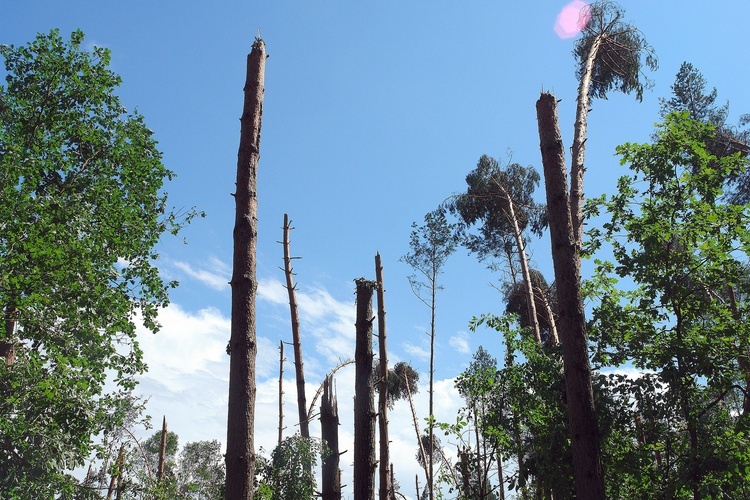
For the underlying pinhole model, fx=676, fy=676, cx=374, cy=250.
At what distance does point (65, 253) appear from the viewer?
11367 millimetres

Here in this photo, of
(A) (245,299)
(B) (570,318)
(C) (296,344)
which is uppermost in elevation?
(C) (296,344)

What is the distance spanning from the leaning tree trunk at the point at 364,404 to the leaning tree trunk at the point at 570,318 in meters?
3.58

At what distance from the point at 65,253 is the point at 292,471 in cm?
583

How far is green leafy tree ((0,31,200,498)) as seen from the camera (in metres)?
11.2

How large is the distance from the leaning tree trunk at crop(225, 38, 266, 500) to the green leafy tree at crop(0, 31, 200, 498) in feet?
14.4

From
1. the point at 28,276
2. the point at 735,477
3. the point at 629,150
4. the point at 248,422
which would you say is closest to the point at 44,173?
the point at 28,276

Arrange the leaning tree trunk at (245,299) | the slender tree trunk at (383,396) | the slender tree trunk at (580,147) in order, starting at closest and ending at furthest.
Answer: the leaning tree trunk at (245,299) < the slender tree trunk at (580,147) < the slender tree trunk at (383,396)

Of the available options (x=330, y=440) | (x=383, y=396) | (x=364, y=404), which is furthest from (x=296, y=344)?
(x=364, y=404)

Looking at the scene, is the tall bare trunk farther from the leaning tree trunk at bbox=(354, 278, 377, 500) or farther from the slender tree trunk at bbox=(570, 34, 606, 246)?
the leaning tree trunk at bbox=(354, 278, 377, 500)

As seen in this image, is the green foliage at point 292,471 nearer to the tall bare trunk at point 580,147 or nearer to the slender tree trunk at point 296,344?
the slender tree trunk at point 296,344

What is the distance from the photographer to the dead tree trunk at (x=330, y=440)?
13336 mm

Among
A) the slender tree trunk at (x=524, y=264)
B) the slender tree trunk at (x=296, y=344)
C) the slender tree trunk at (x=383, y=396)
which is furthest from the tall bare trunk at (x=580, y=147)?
the slender tree trunk at (x=296, y=344)

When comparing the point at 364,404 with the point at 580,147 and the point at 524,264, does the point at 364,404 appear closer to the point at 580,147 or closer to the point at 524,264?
the point at 580,147

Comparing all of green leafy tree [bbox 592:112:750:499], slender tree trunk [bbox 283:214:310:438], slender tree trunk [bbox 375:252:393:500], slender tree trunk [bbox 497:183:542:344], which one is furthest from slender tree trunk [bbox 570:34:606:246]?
slender tree trunk [bbox 283:214:310:438]
